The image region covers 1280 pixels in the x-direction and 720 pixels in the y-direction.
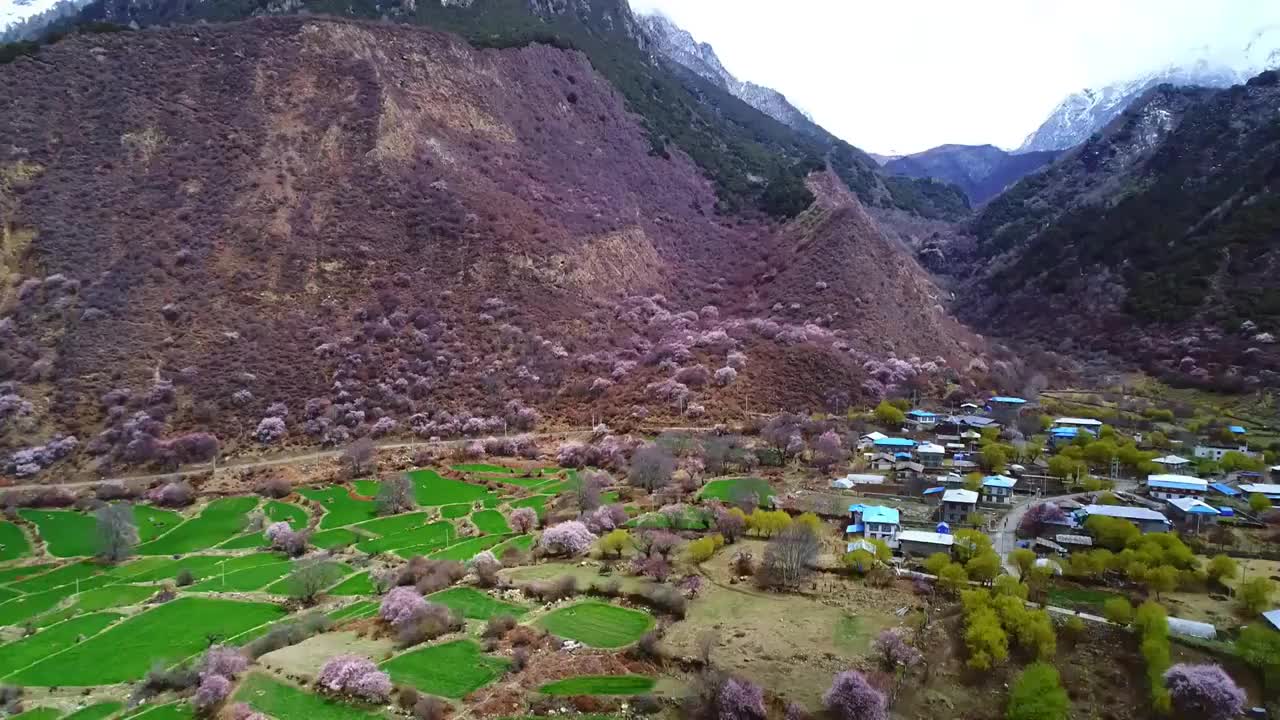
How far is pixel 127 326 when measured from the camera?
55188 millimetres

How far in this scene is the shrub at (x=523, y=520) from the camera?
124 ft

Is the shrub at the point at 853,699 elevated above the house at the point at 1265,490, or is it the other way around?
the house at the point at 1265,490

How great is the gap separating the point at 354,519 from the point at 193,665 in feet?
53.0

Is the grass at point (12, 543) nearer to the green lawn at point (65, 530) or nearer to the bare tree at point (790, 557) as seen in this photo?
the green lawn at point (65, 530)

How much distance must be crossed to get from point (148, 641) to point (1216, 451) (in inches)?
2313

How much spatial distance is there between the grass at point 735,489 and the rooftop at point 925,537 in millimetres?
8289

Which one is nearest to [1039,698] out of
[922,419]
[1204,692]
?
[1204,692]

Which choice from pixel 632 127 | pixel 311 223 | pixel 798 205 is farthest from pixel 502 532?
pixel 632 127

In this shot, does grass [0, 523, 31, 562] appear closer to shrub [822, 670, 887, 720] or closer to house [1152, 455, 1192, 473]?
shrub [822, 670, 887, 720]

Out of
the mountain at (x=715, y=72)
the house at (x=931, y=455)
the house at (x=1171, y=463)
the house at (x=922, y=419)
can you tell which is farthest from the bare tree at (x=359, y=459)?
the mountain at (x=715, y=72)

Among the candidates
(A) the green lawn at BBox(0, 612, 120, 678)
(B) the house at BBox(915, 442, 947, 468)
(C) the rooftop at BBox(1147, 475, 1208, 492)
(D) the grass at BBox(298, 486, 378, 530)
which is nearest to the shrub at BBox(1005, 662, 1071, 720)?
(C) the rooftop at BBox(1147, 475, 1208, 492)

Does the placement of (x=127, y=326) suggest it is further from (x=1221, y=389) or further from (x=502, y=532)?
(x=1221, y=389)

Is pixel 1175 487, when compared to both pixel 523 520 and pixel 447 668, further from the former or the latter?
pixel 447 668

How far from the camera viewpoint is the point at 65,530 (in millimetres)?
39594
